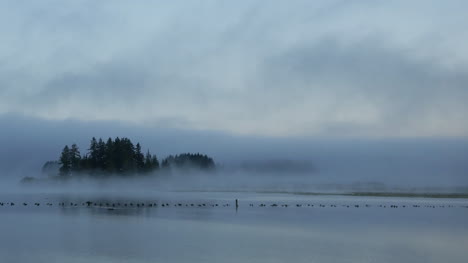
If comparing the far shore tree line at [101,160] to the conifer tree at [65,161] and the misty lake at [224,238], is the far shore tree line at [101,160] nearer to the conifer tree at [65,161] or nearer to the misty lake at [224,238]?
the conifer tree at [65,161]

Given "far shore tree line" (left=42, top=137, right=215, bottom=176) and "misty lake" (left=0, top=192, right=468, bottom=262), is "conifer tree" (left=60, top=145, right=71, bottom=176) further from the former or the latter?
"misty lake" (left=0, top=192, right=468, bottom=262)

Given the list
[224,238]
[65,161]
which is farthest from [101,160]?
Answer: [224,238]

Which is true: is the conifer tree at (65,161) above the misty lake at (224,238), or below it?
above

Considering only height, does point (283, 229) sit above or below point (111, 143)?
below

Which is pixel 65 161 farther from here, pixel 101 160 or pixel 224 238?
pixel 224 238

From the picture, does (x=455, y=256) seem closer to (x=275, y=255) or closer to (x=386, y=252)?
(x=386, y=252)

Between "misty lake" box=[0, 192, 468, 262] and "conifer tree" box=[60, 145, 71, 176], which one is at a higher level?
"conifer tree" box=[60, 145, 71, 176]

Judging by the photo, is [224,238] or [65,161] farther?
[65,161]

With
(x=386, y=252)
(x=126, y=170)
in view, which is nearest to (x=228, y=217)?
(x=386, y=252)

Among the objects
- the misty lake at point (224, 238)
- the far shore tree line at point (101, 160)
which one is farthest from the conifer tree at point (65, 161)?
the misty lake at point (224, 238)

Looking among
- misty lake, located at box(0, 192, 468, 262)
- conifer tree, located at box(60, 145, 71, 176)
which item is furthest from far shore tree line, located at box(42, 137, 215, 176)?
misty lake, located at box(0, 192, 468, 262)

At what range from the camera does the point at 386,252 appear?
33.7 metres

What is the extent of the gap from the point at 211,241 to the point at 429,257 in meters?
13.0

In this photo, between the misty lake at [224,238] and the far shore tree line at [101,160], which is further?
the far shore tree line at [101,160]
